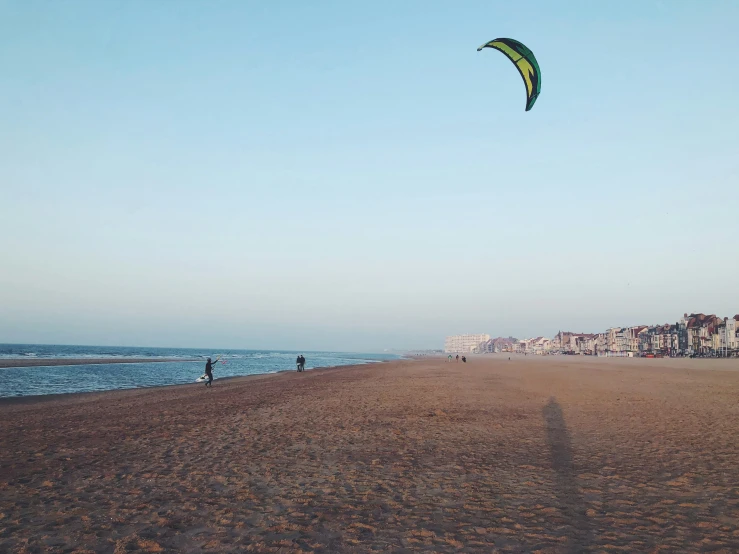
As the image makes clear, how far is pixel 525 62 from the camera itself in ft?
30.6

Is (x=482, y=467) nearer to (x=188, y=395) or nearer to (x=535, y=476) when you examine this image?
(x=535, y=476)

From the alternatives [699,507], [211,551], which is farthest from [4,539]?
[699,507]

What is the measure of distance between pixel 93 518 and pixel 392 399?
14.0 meters

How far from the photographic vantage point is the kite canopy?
29.1 ft

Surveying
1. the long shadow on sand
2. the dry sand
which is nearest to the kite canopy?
the long shadow on sand

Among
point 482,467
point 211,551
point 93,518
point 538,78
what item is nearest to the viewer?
point 211,551

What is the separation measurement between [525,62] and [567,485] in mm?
7898

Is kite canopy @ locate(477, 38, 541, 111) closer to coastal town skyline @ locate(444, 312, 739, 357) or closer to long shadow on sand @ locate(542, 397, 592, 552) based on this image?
long shadow on sand @ locate(542, 397, 592, 552)

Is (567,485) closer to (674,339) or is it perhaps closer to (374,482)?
(374,482)

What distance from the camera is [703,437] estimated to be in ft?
35.5

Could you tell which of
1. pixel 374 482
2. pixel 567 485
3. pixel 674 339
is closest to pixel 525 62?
pixel 567 485

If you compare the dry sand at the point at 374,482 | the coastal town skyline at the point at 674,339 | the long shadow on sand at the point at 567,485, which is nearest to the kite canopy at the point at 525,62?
the long shadow on sand at the point at 567,485

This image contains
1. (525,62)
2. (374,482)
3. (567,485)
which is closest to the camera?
(567,485)

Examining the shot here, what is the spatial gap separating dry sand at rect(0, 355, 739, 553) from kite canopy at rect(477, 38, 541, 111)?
6862mm
